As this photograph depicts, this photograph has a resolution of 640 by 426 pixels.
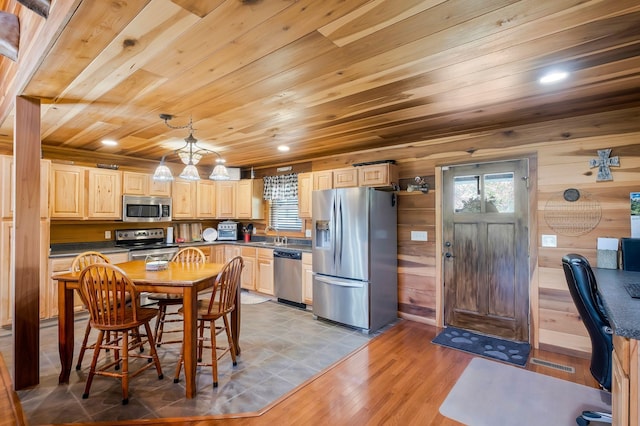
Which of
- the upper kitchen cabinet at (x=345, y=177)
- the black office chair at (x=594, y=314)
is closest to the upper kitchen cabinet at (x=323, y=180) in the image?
the upper kitchen cabinet at (x=345, y=177)

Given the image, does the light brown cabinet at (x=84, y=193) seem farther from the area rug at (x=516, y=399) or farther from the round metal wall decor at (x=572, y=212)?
the round metal wall decor at (x=572, y=212)

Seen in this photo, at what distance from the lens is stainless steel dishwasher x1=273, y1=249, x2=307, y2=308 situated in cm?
475

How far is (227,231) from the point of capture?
614cm

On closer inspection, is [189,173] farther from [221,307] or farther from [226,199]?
[226,199]

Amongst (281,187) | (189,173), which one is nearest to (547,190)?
(189,173)

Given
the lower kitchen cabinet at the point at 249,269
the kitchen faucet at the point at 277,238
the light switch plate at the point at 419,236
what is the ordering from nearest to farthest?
the light switch plate at the point at 419,236 → the lower kitchen cabinet at the point at 249,269 → the kitchen faucet at the point at 277,238

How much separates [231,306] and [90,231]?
130 inches

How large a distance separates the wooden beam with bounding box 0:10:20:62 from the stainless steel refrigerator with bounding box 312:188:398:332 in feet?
10.2

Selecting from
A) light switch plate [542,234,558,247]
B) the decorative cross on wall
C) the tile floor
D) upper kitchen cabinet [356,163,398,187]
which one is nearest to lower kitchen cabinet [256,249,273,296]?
the tile floor

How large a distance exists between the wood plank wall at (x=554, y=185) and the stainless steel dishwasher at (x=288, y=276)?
1.70m

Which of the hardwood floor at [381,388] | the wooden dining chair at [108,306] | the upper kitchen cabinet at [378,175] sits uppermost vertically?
the upper kitchen cabinet at [378,175]

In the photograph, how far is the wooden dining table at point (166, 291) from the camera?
7.90ft

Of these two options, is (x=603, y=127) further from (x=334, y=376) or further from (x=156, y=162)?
(x=156, y=162)

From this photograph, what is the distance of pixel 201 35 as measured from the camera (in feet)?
A: 5.44
